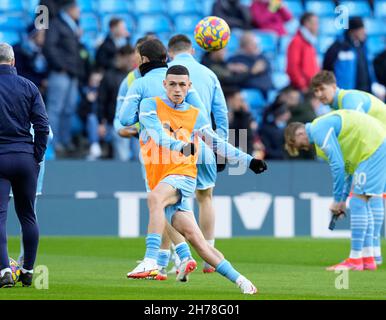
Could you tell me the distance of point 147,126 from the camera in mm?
10906

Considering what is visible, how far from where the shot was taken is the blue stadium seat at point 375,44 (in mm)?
23500

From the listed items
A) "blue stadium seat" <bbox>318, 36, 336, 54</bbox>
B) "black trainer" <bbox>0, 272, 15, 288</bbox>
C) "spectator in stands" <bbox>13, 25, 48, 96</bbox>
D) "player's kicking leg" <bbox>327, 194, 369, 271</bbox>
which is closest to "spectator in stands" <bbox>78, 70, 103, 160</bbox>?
"spectator in stands" <bbox>13, 25, 48, 96</bbox>

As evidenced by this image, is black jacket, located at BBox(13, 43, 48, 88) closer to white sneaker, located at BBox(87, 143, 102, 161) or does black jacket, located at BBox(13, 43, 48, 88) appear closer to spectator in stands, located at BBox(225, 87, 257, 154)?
white sneaker, located at BBox(87, 143, 102, 161)

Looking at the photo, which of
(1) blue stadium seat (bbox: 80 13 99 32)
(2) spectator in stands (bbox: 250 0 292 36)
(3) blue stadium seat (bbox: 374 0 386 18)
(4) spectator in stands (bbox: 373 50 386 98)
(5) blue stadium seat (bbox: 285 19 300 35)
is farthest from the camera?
(3) blue stadium seat (bbox: 374 0 386 18)

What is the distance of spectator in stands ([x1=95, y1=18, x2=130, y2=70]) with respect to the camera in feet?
64.4

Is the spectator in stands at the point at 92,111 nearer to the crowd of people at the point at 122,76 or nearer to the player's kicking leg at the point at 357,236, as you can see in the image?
the crowd of people at the point at 122,76

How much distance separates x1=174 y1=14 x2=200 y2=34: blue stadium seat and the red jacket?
7.70 feet

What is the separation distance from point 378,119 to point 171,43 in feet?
9.73

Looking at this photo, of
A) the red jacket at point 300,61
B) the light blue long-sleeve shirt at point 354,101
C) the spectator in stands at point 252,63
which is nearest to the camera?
the light blue long-sleeve shirt at point 354,101

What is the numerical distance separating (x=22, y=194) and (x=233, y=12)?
11.4 m

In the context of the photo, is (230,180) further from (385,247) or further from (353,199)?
(353,199)

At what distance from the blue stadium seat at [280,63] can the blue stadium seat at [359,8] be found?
1.85 metres

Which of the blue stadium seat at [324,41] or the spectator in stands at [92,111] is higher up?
the blue stadium seat at [324,41]

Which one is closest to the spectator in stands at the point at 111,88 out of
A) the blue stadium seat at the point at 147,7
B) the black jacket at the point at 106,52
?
the black jacket at the point at 106,52
